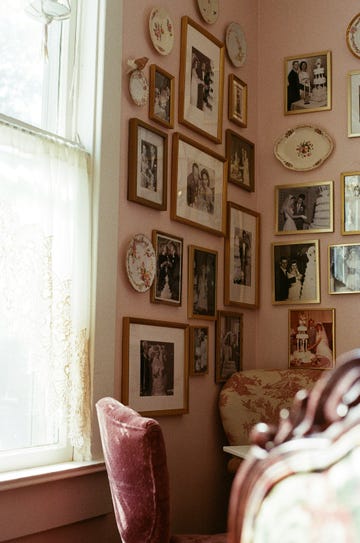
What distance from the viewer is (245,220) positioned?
4.78 metres

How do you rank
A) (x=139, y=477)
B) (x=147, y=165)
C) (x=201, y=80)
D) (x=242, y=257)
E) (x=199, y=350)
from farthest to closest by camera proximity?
(x=242, y=257), (x=201, y=80), (x=199, y=350), (x=147, y=165), (x=139, y=477)

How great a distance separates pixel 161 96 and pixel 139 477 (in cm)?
209

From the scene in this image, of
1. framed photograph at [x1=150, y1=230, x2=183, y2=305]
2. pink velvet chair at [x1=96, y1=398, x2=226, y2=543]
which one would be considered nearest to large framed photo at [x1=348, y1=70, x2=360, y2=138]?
framed photograph at [x1=150, y1=230, x2=183, y2=305]

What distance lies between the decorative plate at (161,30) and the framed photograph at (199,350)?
1.50 meters

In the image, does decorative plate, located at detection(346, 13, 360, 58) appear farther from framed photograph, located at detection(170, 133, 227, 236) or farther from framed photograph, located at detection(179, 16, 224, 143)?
framed photograph, located at detection(170, 133, 227, 236)

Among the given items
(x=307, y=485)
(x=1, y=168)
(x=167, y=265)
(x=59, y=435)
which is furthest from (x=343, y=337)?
(x=307, y=485)

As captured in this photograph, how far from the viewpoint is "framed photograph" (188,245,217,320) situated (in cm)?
414

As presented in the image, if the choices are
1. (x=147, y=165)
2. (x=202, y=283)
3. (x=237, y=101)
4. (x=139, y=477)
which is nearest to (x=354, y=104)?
(x=237, y=101)

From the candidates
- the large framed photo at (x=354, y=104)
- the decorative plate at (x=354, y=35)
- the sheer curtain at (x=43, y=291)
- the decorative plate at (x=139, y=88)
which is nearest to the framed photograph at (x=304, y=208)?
the large framed photo at (x=354, y=104)

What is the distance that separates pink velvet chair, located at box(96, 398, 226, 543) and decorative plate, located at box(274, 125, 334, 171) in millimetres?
2552

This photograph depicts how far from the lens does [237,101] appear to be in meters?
4.75

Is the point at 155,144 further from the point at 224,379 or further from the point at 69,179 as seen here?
the point at 224,379

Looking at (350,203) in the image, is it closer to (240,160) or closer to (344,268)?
(344,268)

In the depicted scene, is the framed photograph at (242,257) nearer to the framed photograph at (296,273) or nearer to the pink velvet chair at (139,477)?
the framed photograph at (296,273)
